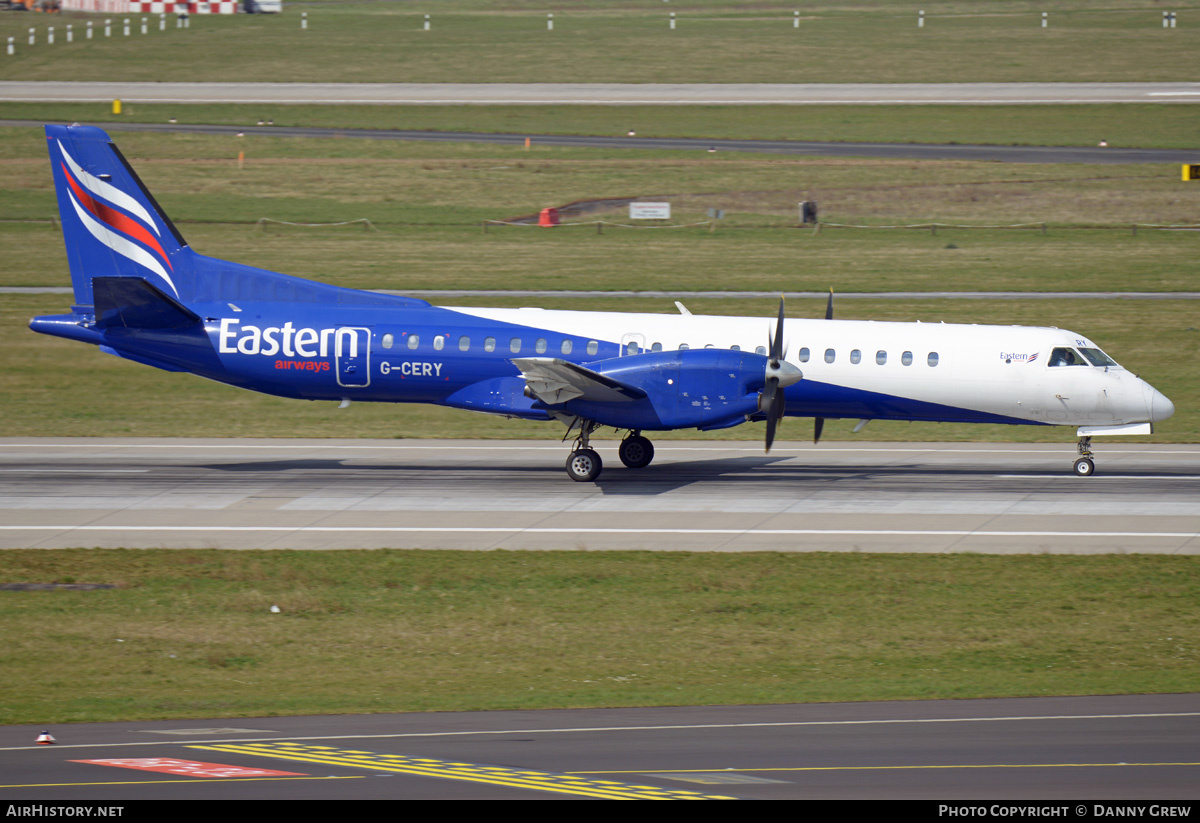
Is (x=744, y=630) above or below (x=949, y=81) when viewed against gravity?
below

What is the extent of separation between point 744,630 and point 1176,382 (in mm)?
25402

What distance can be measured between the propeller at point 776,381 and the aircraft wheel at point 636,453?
375 centimetres

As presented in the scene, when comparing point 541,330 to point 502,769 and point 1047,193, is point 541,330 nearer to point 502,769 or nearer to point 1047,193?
point 502,769

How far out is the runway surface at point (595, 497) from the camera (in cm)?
2442

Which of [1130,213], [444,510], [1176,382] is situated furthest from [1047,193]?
[444,510]

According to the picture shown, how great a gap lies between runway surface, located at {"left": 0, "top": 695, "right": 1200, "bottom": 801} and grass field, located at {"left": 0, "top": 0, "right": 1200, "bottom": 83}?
84.0 m

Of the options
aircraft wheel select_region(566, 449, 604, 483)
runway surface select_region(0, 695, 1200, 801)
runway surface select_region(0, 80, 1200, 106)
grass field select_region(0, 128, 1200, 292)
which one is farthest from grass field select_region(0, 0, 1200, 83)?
runway surface select_region(0, 695, 1200, 801)

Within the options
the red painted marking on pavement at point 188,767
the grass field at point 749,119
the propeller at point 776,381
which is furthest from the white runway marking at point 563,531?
the grass field at point 749,119

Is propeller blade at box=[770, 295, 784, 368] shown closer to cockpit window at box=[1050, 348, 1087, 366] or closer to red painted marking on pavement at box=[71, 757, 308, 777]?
cockpit window at box=[1050, 348, 1087, 366]

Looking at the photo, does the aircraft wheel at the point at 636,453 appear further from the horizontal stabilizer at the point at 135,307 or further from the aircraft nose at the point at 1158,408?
the aircraft nose at the point at 1158,408

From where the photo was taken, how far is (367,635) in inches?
786

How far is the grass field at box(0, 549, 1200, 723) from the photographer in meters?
17.4

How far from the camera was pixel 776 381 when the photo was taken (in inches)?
1086

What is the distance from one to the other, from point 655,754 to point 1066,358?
1859cm
